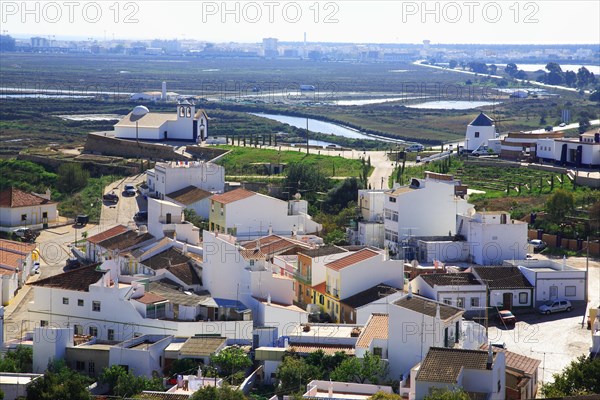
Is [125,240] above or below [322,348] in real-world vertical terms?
above

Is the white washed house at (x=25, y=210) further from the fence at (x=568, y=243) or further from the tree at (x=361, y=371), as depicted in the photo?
the tree at (x=361, y=371)

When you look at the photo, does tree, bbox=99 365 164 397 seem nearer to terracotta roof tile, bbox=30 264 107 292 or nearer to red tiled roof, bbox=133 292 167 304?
red tiled roof, bbox=133 292 167 304

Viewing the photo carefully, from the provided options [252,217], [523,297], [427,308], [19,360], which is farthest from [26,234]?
[427,308]

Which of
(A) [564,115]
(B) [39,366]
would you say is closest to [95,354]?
(B) [39,366]

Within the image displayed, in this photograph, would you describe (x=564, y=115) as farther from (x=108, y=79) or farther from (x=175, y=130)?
(x=108, y=79)

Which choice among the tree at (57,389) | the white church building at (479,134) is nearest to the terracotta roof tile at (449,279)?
the tree at (57,389)

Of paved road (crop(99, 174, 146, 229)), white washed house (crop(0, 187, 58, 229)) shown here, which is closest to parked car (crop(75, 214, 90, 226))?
paved road (crop(99, 174, 146, 229))

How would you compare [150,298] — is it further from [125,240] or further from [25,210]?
[25,210]
